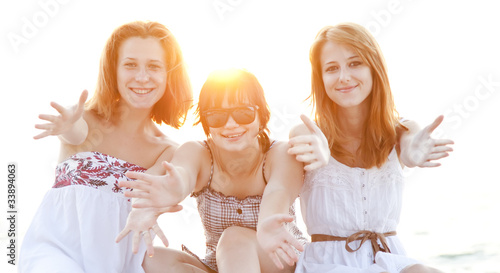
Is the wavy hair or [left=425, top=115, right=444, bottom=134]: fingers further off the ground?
the wavy hair

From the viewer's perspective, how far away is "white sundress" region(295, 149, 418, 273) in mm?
2316

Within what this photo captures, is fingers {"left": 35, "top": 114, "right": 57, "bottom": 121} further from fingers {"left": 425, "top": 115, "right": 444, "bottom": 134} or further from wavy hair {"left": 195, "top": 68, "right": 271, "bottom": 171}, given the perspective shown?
fingers {"left": 425, "top": 115, "right": 444, "bottom": 134}

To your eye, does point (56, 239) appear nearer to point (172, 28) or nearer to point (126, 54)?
point (126, 54)

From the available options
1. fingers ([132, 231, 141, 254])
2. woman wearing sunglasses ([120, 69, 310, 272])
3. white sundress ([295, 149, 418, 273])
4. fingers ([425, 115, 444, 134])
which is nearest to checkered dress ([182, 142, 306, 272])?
woman wearing sunglasses ([120, 69, 310, 272])

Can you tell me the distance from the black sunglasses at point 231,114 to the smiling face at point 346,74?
0.45 m

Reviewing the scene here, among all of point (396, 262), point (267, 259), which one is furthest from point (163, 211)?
point (396, 262)

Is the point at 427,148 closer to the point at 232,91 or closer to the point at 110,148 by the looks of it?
the point at 232,91

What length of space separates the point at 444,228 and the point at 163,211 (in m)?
5.35

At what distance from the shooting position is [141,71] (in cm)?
249

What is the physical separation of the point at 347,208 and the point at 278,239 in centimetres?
61

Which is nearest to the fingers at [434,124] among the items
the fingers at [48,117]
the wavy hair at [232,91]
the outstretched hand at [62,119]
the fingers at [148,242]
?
the wavy hair at [232,91]

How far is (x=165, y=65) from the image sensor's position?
256cm

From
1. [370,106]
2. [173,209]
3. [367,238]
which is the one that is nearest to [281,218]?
[173,209]

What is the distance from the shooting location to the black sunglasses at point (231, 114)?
216 centimetres
